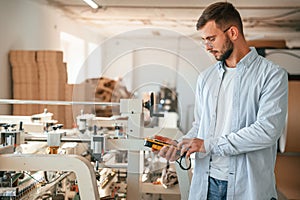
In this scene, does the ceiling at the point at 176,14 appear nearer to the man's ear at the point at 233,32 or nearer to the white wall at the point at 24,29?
the white wall at the point at 24,29

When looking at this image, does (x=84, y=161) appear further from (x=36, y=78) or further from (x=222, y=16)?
(x=36, y=78)

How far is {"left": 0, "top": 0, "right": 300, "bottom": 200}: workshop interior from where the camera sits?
1807 millimetres

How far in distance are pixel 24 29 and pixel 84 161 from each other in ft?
9.68

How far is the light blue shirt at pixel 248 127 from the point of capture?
1.34 meters

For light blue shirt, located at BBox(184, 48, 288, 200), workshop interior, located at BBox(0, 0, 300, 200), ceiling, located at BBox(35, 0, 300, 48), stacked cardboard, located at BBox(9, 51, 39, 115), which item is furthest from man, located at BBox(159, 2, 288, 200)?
ceiling, located at BBox(35, 0, 300, 48)

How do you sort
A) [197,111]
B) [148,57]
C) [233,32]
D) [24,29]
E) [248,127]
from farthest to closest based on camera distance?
[24,29], [148,57], [197,111], [233,32], [248,127]

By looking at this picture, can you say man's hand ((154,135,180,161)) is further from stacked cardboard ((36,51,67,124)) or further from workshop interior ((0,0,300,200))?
stacked cardboard ((36,51,67,124))

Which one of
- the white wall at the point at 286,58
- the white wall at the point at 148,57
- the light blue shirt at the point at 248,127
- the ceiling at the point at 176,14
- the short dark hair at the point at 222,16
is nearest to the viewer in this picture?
the light blue shirt at the point at 248,127

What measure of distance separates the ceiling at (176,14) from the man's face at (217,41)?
2749mm

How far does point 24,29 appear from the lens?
4031 mm

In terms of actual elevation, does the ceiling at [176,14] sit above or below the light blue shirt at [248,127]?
above

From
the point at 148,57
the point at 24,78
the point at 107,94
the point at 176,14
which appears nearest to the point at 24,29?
the point at 24,78

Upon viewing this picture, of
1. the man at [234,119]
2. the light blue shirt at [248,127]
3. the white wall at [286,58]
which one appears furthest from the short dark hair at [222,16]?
the white wall at [286,58]

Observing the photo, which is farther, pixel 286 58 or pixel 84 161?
pixel 286 58
